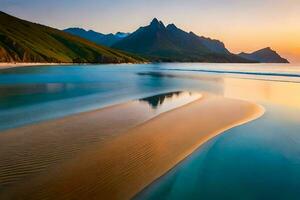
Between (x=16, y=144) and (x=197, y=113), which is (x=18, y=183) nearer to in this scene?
(x=16, y=144)

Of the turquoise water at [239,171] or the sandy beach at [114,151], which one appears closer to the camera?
the sandy beach at [114,151]

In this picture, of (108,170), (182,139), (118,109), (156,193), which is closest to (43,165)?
(108,170)

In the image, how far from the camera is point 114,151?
12.7 m

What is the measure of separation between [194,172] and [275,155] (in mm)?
4561

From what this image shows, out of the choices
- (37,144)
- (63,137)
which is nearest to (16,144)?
(37,144)

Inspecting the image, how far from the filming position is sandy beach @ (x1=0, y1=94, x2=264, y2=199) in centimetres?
902

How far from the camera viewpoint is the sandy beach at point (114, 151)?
902 cm

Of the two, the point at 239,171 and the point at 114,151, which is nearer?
the point at 239,171

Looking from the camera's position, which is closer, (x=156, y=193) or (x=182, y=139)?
(x=156, y=193)

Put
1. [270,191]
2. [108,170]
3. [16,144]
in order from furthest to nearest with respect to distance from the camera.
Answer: [16,144], [108,170], [270,191]

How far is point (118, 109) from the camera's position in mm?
23688

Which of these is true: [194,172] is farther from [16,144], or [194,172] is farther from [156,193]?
[16,144]

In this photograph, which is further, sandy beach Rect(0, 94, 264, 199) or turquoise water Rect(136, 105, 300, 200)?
turquoise water Rect(136, 105, 300, 200)

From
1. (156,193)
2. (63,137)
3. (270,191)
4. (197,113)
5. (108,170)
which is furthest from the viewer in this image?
(197,113)
